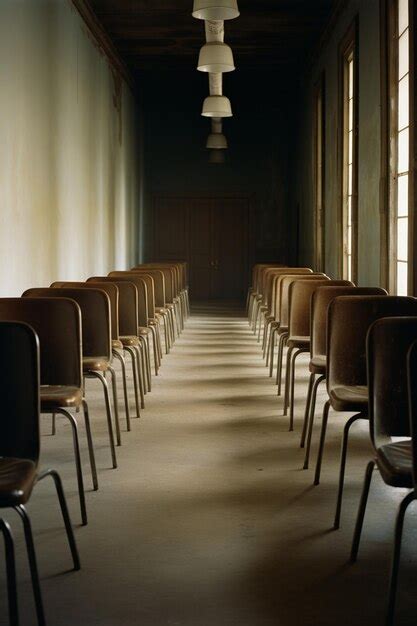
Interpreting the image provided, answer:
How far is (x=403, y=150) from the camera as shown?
303 inches

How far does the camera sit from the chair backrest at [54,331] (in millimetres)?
4074

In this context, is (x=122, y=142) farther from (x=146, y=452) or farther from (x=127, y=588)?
(x=127, y=588)

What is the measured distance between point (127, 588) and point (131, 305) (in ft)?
11.5

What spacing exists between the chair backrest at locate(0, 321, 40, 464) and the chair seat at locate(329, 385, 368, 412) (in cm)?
152

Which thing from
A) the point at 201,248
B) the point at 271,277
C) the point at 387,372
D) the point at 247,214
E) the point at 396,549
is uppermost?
the point at 247,214

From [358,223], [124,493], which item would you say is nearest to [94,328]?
[124,493]

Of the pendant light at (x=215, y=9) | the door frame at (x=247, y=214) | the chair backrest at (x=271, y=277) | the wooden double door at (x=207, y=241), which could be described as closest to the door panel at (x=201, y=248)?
the wooden double door at (x=207, y=241)

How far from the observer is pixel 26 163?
7457 millimetres

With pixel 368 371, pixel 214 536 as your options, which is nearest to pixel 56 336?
pixel 214 536

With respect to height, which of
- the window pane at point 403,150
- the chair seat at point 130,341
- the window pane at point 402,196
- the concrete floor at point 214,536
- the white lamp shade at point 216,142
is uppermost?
the white lamp shade at point 216,142

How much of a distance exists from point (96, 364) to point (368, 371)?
211 centimetres

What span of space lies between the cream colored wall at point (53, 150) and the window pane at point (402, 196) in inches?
125

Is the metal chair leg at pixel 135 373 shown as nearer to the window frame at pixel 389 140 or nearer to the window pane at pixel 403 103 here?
the window frame at pixel 389 140

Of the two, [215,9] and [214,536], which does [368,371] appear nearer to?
[214,536]
